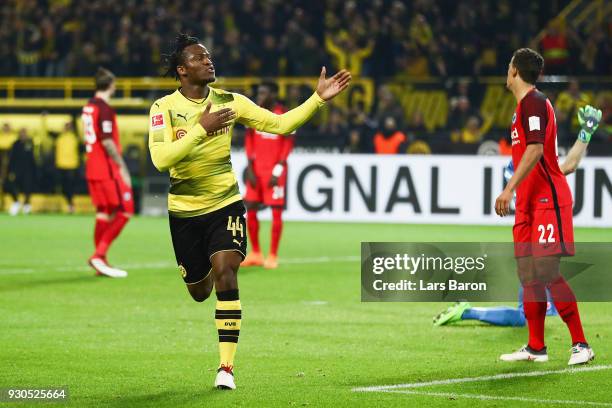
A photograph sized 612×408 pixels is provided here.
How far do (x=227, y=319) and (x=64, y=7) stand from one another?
26.8 metres

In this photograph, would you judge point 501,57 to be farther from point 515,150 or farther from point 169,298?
point 515,150

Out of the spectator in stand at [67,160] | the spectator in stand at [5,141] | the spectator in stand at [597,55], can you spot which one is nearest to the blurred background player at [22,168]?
the spectator in stand at [67,160]

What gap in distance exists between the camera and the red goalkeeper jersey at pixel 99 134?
14.3m

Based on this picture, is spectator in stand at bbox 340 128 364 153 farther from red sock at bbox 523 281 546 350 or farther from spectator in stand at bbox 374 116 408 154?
red sock at bbox 523 281 546 350

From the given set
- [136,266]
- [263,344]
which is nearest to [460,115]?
[136,266]

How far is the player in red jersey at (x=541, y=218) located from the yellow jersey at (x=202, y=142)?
57.7 inches

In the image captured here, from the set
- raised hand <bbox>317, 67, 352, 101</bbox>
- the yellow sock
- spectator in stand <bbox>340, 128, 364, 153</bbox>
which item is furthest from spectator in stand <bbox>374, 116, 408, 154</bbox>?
the yellow sock

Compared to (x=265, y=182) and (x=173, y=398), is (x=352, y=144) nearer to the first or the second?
(x=265, y=182)

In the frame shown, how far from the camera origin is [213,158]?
25.8 ft

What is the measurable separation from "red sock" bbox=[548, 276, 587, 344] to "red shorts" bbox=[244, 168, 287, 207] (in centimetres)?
739

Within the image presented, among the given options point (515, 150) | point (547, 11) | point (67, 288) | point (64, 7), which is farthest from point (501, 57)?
point (515, 150)

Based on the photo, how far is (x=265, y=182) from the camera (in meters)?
16.0

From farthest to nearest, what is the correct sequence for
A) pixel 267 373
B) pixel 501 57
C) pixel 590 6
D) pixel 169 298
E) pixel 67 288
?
pixel 590 6 < pixel 501 57 < pixel 67 288 < pixel 169 298 < pixel 267 373

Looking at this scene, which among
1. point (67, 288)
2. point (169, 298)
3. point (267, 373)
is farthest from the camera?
point (67, 288)
